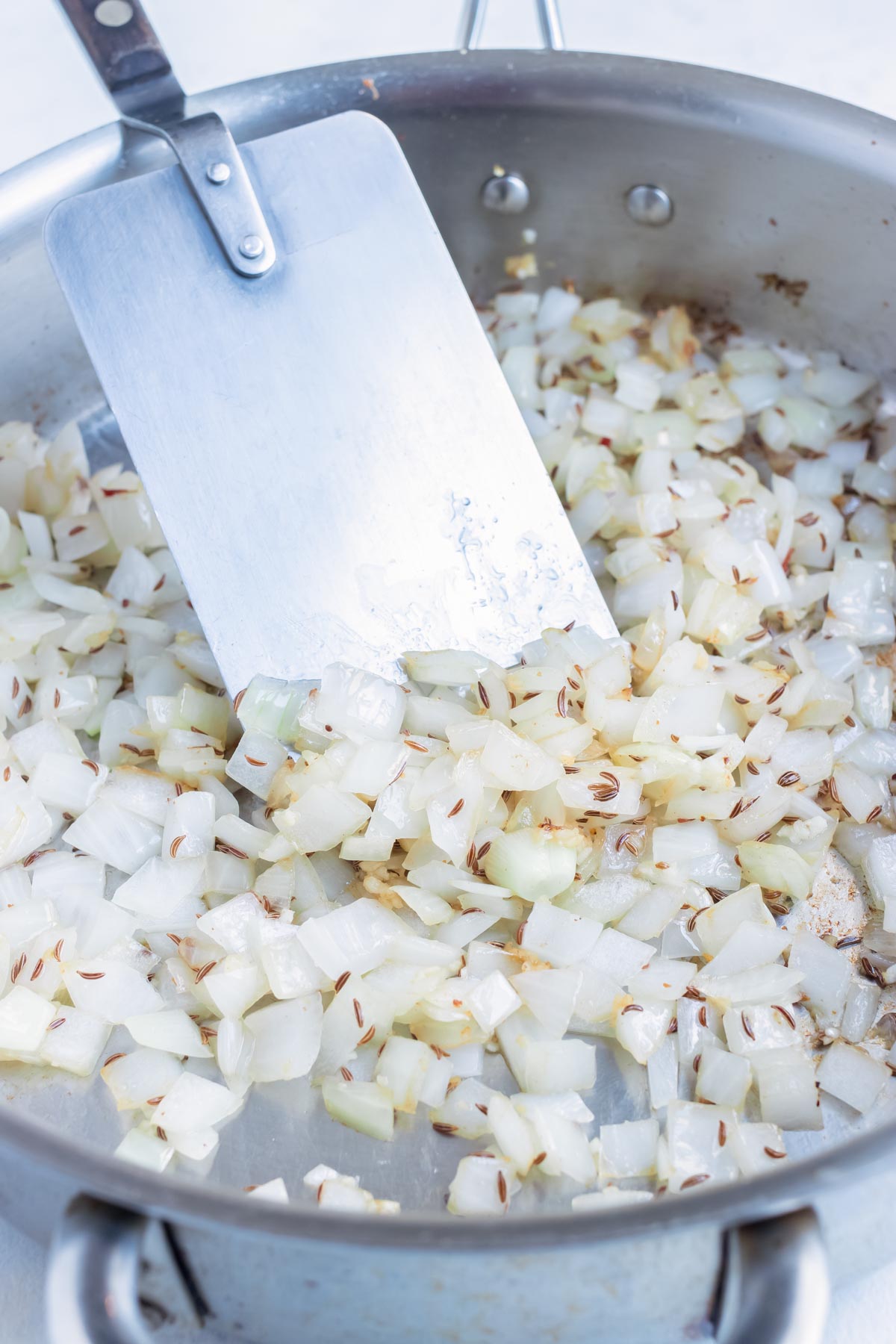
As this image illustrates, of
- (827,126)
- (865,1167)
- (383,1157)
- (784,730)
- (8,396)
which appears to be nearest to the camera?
(865,1167)

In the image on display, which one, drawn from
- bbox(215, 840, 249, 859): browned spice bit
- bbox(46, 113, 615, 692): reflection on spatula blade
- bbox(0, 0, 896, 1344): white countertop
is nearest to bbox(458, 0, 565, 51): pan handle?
bbox(46, 113, 615, 692): reflection on spatula blade

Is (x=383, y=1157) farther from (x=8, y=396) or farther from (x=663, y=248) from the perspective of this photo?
(x=663, y=248)

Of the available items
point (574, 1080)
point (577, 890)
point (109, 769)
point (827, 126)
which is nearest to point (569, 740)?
point (577, 890)

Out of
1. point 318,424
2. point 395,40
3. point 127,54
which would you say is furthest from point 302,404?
point 395,40

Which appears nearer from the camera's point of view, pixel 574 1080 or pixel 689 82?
pixel 574 1080

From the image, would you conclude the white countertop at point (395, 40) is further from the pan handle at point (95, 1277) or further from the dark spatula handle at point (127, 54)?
the pan handle at point (95, 1277)

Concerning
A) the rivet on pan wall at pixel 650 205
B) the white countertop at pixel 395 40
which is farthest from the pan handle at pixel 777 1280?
the white countertop at pixel 395 40
